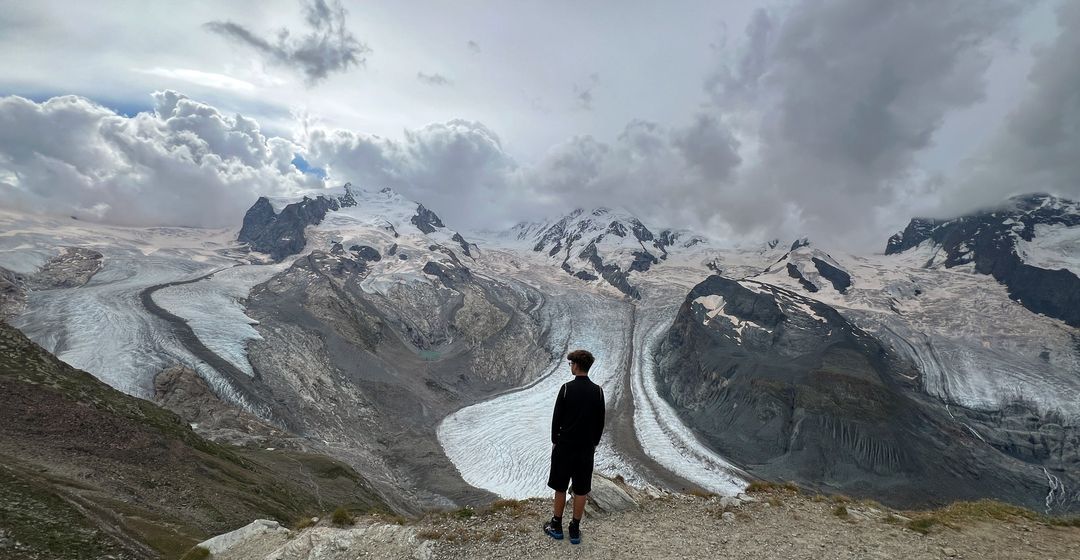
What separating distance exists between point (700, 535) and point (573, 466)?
4.17m

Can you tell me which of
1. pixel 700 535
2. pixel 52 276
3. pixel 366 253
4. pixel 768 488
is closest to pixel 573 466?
pixel 700 535

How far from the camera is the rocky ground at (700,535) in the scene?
9.64 metres

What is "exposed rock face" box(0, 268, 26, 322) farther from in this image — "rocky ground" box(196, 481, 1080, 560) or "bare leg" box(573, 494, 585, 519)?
"bare leg" box(573, 494, 585, 519)

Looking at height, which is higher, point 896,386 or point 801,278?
point 801,278

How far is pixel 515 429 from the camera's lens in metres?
84.7

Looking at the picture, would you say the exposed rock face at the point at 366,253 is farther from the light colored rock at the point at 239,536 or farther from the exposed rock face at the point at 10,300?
the light colored rock at the point at 239,536

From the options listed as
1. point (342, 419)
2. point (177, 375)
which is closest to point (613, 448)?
point (342, 419)

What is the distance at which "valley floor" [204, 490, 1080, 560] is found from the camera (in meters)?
9.61

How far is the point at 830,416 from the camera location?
269 ft

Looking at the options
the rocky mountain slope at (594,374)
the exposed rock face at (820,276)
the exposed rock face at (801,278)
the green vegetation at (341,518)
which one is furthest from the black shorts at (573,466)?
the exposed rock face at (801,278)

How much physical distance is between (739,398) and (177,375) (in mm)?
90588

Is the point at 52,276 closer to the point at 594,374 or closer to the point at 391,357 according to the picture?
the point at 391,357

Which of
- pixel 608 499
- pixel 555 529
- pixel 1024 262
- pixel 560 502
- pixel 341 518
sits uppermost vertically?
pixel 1024 262

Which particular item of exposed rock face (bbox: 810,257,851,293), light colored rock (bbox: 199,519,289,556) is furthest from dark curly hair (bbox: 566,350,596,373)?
exposed rock face (bbox: 810,257,851,293)
